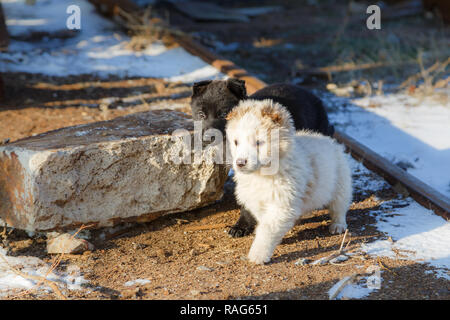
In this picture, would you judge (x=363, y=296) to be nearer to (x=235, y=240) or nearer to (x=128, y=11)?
(x=235, y=240)

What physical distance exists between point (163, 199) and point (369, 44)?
6.78 meters

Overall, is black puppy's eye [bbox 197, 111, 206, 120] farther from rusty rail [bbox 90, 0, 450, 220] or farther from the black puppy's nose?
rusty rail [bbox 90, 0, 450, 220]

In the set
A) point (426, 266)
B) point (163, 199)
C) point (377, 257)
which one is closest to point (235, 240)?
point (163, 199)

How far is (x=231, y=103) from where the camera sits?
4164mm

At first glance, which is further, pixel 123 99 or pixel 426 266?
pixel 123 99

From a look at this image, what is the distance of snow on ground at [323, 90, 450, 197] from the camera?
5672 millimetres

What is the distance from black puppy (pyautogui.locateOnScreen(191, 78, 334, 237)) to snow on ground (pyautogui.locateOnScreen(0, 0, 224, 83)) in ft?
9.21

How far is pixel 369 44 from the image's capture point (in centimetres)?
991

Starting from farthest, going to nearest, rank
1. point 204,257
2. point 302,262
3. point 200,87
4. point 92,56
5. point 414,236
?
1. point 92,56
2. point 200,87
3. point 414,236
4. point 204,257
5. point 302,262

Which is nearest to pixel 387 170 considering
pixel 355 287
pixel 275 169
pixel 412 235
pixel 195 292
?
pixel 412 235

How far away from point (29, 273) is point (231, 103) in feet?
6.30

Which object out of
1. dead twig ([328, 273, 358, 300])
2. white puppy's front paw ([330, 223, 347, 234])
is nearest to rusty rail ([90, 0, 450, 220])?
white puppy's front paw ([330, 223, 347, 234])

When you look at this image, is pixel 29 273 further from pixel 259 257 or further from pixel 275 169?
pixel 275 169

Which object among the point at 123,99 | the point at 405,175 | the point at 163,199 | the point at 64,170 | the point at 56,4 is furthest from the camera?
the point at 56,4
